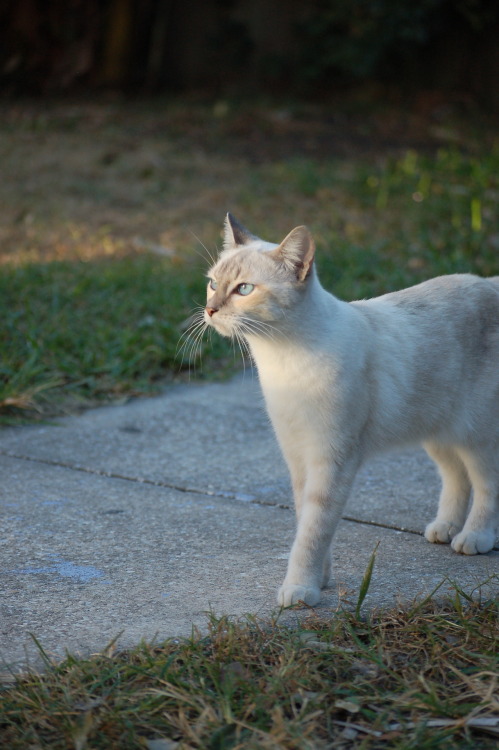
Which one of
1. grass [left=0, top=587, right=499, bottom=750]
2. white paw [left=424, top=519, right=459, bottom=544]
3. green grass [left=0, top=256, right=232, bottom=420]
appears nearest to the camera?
grass [left=0, top=587, right=499, bottom=750]

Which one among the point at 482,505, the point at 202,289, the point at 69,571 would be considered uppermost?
the point at 202,289

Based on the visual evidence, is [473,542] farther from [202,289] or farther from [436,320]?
[202,289]

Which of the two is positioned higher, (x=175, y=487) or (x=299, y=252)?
(x=299, y=252)

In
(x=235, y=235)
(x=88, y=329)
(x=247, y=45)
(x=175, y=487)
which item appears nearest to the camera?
(x=235, y=235)

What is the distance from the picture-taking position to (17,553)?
9.29 feet

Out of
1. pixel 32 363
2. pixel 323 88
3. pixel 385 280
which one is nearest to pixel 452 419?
pixel 32 363

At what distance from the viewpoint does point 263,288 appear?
109 inches

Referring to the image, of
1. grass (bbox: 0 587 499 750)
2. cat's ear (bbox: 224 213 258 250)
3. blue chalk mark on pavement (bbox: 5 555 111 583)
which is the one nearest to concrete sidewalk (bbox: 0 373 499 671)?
blue chalk mark on pavement (bbox: 5 555 111 583)

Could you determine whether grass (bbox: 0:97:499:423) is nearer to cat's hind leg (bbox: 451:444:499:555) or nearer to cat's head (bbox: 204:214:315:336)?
cat's head (bbox: 204:214:315:336)

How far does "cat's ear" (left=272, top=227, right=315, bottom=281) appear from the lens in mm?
2736

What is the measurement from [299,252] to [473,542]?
3.63ft

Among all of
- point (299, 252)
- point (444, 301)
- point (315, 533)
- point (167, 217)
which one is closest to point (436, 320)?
point (444, 301)

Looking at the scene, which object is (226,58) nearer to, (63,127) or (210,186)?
(63,127)

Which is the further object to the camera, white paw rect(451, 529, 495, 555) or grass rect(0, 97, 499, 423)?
grass rect(0, 97, 499, 423)
